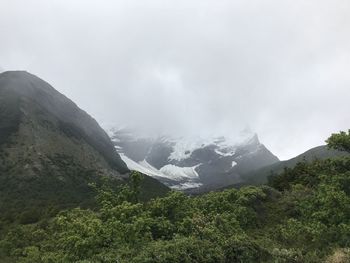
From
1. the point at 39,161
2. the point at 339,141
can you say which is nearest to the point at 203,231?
the point at 339,141

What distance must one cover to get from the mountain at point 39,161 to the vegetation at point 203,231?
65628 mm

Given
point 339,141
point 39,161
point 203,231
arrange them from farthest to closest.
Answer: point 39,161, point 339,141, point 203,231

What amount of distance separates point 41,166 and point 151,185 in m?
45.4

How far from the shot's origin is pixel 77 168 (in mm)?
161000

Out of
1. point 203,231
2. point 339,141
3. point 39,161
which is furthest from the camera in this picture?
point 39,161

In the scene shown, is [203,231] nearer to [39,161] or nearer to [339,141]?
[339,141]

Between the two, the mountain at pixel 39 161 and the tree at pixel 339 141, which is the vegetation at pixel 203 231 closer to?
the tree at pixel 339 141

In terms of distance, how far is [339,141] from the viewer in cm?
3025

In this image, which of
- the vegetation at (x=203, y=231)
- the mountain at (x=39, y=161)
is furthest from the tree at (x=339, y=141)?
the mountain at (x=39, y=161)

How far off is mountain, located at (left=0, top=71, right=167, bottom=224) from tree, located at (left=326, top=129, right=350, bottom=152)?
69878mm

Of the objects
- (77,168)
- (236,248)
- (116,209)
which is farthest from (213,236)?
(77,168)

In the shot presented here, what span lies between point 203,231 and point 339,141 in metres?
13.5

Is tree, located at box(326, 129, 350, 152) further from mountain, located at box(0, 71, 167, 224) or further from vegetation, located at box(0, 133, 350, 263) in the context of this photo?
mountain, located at box(0, 71, 167, 224)

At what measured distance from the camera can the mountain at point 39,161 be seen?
122m
